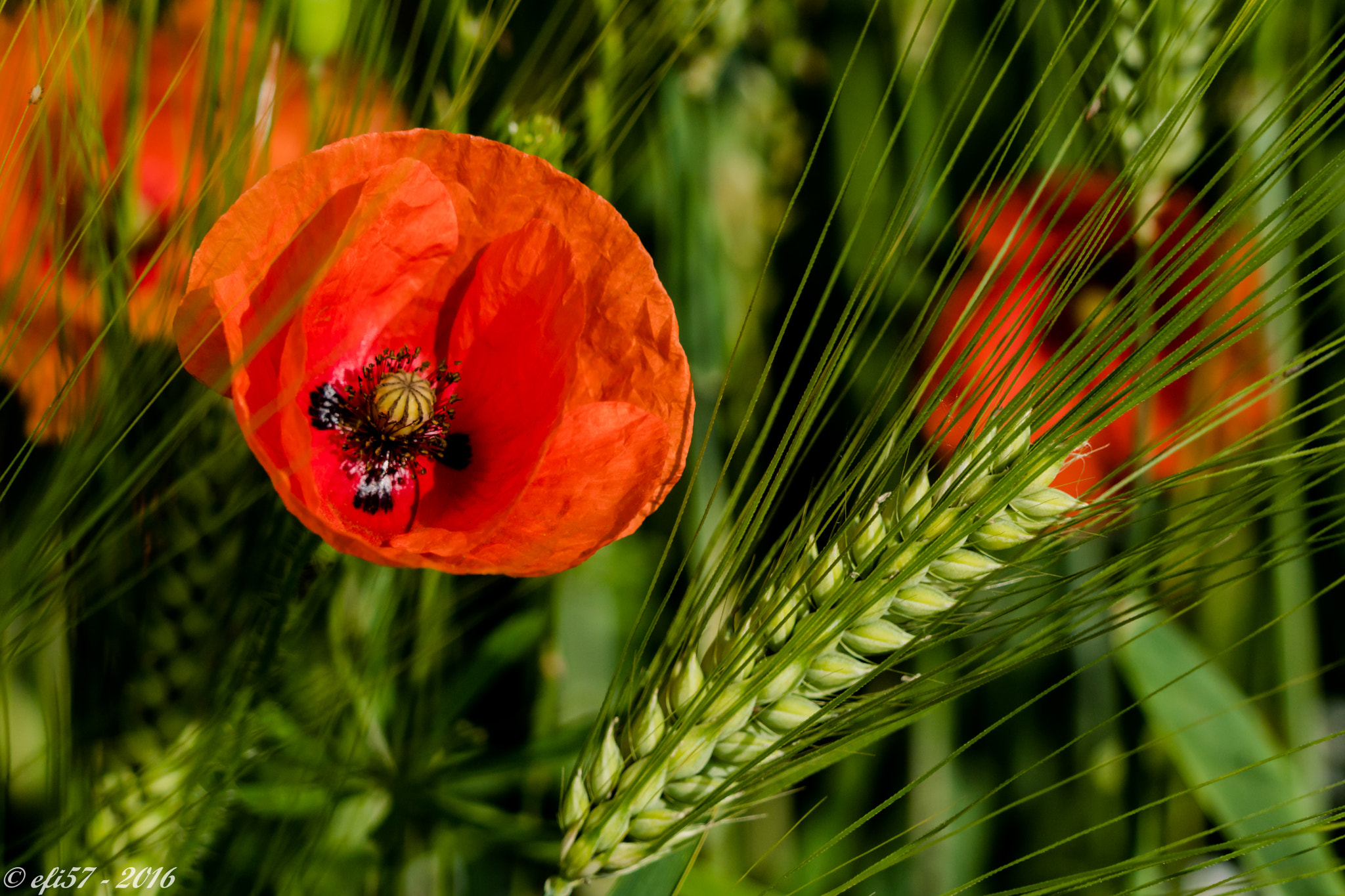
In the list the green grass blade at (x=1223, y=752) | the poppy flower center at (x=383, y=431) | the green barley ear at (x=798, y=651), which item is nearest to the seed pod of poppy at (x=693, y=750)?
the green barley ear at (x=798, y=651)

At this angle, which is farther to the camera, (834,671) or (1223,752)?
(1223,752)

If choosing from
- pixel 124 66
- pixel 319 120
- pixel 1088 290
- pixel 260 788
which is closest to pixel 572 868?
pixel 260 788

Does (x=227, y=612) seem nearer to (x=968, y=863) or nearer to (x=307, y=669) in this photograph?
(x=307, y=669)

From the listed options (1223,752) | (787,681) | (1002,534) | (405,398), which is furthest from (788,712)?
(1223,752)

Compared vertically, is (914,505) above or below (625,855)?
above

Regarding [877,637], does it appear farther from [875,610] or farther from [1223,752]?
[1223,752]

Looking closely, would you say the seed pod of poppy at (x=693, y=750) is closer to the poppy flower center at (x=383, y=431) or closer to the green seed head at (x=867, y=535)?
the green seed head at (x=867, y=535)
